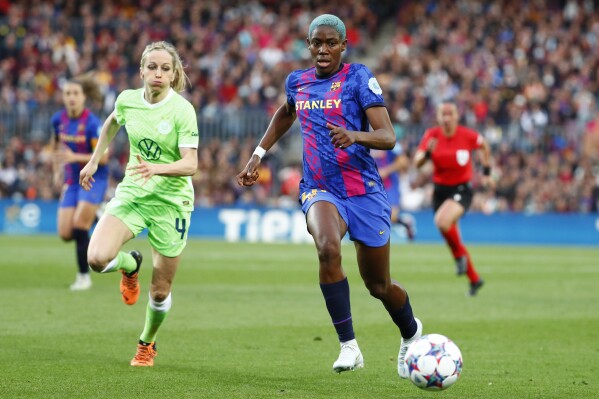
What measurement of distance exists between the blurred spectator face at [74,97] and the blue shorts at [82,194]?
39.6 inches

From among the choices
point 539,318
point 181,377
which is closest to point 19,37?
point 539,318

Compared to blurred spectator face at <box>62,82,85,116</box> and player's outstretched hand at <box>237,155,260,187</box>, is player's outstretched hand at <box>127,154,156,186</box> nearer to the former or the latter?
player's outstretched hand at <box>237,155,260,187</box>

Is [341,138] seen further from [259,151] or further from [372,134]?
[259,151]

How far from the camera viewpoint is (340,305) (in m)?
7.64

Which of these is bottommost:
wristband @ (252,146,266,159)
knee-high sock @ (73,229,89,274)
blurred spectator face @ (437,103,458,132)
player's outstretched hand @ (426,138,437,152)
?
knee-high sock @ (73,229,89,274)

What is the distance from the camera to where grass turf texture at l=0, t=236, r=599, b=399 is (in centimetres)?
761

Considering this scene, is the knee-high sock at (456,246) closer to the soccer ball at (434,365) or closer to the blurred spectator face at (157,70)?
the blurred spectator face at (157,70)

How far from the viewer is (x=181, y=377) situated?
311 inches

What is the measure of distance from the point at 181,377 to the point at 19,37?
27.6 meters

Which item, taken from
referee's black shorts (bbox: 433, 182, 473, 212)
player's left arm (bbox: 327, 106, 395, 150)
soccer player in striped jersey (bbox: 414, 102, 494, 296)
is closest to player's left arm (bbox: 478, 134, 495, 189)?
soccer player in striped jersey (bbox: 414, 102, 494, 296)

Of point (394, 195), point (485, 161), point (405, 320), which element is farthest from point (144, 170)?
point (394, 195)

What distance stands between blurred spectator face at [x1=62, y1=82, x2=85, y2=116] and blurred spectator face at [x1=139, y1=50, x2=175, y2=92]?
618 cm

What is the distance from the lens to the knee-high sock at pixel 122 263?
860 cm

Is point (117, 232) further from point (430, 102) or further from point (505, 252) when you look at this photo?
point (430, 102)
